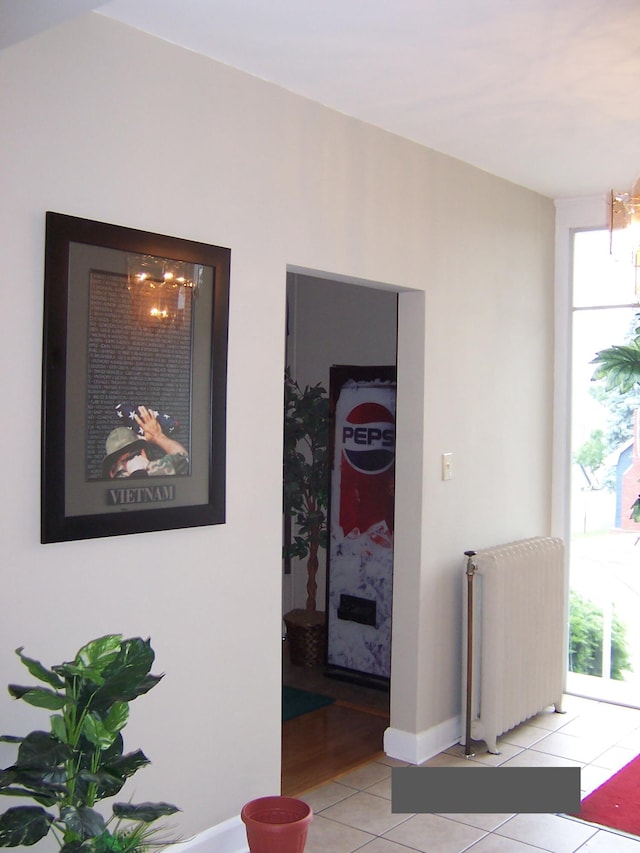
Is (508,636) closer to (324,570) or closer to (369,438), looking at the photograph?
(369,438)

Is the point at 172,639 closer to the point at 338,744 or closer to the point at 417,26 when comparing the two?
the point at 338,744

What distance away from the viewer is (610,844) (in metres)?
3.42

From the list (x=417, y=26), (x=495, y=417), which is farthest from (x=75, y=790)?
(x=495, y=417)

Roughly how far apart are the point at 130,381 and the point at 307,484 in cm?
274

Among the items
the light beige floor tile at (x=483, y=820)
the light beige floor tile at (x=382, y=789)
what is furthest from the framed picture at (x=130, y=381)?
the light beige floor tile at (x=483, y=820)

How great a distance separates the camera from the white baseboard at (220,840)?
9.89ft

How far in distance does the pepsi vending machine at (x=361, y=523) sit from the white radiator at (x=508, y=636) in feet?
2.79

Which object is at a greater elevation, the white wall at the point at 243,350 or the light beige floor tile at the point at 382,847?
the white wall at the point at 243,350

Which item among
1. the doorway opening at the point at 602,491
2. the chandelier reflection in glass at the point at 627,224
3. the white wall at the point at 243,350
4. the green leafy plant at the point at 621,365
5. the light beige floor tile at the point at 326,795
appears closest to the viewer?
the white wall at the point at 243,350

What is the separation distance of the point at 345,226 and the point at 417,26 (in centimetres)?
99

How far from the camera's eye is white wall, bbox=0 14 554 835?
8.32 feet

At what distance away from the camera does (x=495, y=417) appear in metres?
4.64

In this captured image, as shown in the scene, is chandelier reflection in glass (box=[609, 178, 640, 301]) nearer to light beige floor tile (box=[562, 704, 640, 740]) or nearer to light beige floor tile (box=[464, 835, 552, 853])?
light beige floor tile (box=[464, 835, 552, 853])

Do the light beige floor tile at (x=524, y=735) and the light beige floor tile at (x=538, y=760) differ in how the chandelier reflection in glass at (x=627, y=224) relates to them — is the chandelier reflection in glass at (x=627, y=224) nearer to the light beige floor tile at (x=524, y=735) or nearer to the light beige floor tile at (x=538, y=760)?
the light beige floor tile at (x=538, y=760)
